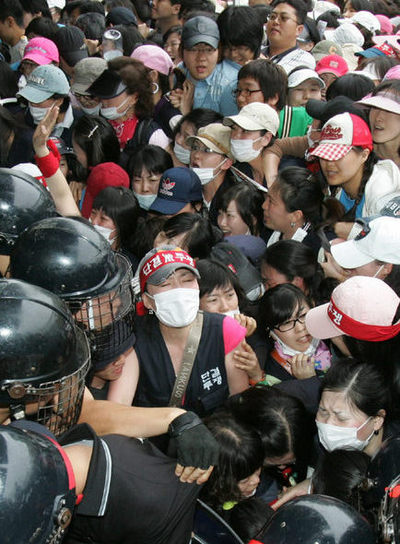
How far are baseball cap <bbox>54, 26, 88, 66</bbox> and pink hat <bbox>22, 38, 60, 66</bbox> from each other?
60cm

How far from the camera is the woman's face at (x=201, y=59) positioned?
16.8 ft

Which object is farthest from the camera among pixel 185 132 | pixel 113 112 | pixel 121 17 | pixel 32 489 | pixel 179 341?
pixel 121 17

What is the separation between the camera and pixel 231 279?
336 centimetres

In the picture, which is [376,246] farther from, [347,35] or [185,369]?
[347,35]

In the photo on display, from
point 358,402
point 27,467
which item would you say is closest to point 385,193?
point 358,402

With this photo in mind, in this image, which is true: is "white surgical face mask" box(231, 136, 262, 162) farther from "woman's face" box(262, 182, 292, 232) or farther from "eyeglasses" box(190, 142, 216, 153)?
"woman's face" box(262, 182, 292, 232)

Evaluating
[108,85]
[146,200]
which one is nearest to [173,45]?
[108,85]

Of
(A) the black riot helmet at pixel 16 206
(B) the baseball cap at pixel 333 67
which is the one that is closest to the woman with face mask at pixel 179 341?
(A) the black riot helmet at pixel 16 206

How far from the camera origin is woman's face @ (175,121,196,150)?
182 inches

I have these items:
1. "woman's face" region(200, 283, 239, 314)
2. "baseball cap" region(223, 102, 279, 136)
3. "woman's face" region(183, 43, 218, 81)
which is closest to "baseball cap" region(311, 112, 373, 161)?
"baseball cap" region(223, 102, 279, 136)

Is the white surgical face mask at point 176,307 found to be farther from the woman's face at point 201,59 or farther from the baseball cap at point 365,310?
the woman's face at point 201,59

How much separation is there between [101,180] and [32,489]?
3042mm

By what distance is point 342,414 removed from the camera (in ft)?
8.53

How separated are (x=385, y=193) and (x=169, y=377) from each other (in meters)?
1.66
